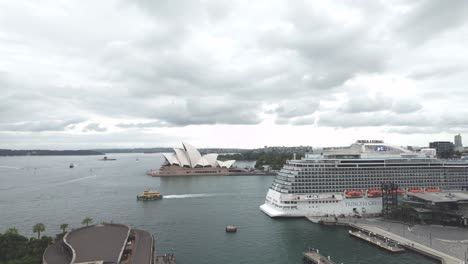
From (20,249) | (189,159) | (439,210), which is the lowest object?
(20,249)

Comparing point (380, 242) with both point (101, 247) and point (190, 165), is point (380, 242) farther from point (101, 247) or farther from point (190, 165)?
point (190, 165)

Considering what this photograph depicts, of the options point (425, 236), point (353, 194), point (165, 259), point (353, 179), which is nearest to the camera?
point (165, 259)

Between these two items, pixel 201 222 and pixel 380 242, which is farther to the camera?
pixel 201 222

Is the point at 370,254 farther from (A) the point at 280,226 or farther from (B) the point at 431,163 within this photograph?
(B) the point at 431,163

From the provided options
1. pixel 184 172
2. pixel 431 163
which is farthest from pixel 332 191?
pixel 184 172

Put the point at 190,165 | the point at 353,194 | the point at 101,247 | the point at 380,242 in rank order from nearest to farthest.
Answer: the point at 101,247 < the point at 380,242 < the point at 353,194 < the point at 190,165

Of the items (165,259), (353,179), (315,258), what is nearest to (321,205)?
(353,179)

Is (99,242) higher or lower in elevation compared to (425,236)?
higher
